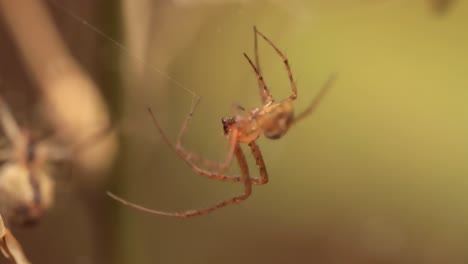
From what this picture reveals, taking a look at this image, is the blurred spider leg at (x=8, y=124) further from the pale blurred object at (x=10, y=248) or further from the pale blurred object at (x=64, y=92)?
the pale blurred object at (x=10, y=248)

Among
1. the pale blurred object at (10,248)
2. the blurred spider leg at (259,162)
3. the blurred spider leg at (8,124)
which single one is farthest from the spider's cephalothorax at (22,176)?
the blurred spider leg at (259,162)

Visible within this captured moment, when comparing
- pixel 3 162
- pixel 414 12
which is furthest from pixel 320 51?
pixel 3 162

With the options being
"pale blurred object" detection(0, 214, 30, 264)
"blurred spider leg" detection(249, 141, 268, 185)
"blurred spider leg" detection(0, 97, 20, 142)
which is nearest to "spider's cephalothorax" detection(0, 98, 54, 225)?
"blurred spider leg" detection(0, 97, 20, 142)

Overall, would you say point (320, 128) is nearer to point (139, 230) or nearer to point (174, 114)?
point (174, 114)

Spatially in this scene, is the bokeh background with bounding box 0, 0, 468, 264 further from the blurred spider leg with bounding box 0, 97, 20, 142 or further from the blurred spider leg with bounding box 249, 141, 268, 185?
the blurred spider leg with bounding box 249, 141, 268, 185

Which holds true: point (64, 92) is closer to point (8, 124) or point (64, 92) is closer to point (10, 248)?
point (8, 124)

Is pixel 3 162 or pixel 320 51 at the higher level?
pixel 320 51
